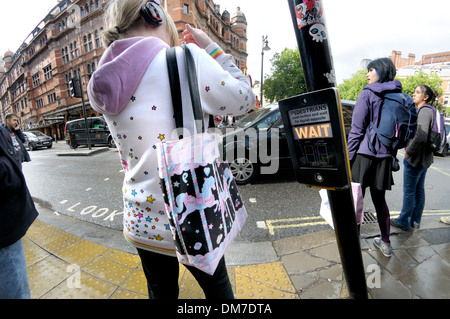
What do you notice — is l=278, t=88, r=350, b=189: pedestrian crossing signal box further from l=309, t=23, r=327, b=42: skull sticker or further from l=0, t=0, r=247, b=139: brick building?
l=0, t=0, r=247, b=139: brick building

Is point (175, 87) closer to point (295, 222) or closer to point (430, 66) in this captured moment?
point (295, 222)

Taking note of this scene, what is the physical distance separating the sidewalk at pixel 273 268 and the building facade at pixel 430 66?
7303 cm

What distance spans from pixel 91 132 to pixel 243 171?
13118mm

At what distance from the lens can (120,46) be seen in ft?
3.00

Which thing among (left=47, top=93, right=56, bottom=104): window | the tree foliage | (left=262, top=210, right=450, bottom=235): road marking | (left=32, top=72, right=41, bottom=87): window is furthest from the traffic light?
(left=32, top=72, right=41, bottom=87): window

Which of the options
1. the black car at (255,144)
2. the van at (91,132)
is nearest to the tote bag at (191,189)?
the black car at (255,144)

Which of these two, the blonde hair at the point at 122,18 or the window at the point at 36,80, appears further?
the window at the point at 36,80

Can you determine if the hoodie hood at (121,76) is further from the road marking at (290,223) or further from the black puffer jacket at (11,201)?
the road marking at (290,223)

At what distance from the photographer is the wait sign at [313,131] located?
1124 mm

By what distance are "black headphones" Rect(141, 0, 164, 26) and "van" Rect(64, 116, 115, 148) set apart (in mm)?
14216

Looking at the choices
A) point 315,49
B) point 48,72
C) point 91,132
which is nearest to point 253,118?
point 315,49
